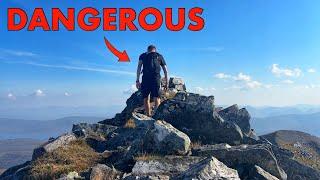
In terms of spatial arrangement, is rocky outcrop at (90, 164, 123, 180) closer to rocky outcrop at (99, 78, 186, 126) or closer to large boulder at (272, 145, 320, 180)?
large boulder at (272, 145, 320, 180)

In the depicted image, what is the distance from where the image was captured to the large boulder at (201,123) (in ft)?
61.4

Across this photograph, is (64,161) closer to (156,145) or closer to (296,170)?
(156,145)

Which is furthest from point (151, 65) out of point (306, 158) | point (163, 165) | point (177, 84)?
point (306, 158)

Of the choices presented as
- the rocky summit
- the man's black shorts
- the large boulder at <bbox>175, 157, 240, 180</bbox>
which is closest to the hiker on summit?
the man's black shorts

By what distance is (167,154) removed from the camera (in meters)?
15.2

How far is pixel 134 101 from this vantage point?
2869cm

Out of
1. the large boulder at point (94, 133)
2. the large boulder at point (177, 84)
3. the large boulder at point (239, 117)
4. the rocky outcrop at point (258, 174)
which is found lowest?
the rocky outcrop at point (258, 174)

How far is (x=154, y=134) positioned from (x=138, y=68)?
850cm

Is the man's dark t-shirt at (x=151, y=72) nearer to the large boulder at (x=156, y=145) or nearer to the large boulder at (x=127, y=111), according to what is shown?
the large boulder at (x=127, y=111)

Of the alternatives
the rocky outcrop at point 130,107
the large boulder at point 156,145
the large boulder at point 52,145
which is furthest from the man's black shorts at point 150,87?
the large boulder at point 156,145

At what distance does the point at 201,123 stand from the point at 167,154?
457 cm

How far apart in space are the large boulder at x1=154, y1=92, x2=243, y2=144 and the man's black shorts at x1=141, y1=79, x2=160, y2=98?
269 cm

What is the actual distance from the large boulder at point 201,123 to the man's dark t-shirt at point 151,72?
273 cm

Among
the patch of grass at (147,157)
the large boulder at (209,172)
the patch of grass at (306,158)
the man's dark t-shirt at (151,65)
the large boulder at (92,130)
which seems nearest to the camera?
the large boulder at (209,172)
